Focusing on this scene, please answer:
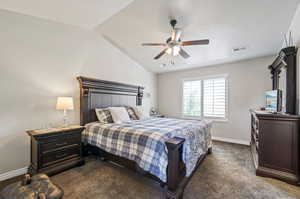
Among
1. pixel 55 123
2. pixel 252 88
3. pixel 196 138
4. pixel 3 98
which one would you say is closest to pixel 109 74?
pixel 55 123

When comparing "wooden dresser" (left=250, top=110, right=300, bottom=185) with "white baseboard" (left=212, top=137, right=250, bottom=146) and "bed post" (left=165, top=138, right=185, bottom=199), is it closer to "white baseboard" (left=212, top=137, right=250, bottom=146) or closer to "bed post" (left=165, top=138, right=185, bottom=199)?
"bed post" (left=165, top=138, right=185, bottom=199)

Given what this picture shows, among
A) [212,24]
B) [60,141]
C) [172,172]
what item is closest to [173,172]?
[172,172]

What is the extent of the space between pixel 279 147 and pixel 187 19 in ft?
9.24

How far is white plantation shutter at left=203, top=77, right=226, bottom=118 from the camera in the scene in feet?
14.5

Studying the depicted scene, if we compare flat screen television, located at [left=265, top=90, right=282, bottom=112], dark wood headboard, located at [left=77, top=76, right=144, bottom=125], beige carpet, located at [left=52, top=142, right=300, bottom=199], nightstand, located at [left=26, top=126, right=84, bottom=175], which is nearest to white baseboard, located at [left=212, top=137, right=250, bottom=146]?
beige carpet, located at [left=52, top=142, right=300, bottom=199]

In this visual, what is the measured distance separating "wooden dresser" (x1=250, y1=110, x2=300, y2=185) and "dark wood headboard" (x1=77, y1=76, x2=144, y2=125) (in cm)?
340

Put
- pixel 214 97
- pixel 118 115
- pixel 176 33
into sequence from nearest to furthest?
pixel 176 33, pixel 118 115, pixel 214 97

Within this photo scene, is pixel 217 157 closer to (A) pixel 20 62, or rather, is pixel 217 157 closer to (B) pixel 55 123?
(B) pixel 55 123

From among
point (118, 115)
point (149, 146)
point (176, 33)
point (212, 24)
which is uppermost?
point (212, 24)

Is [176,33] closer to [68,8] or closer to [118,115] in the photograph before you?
[68,8]

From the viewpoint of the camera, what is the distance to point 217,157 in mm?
3088

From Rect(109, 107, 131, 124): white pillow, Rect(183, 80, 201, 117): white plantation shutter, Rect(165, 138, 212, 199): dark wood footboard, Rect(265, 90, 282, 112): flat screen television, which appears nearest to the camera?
Rect(165, 138, 212, 199): dark wood footboard

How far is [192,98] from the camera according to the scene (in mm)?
5047

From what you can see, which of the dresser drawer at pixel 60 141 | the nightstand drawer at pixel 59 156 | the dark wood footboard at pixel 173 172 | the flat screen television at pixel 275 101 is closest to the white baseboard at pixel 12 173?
the nightstand drawer at pixel 59 156
